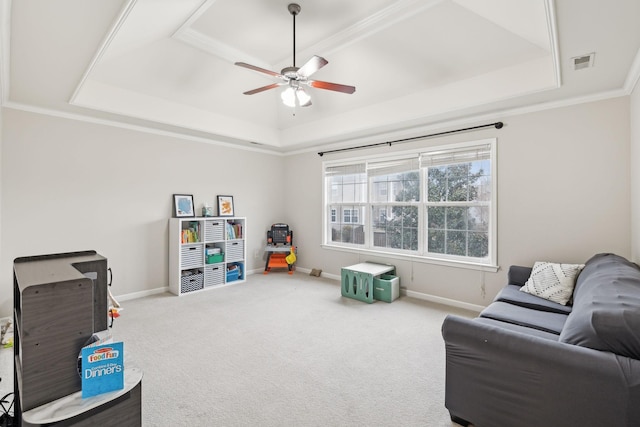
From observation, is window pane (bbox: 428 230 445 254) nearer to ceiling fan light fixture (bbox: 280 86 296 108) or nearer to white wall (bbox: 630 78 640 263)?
white wall (bbox: 630 78 640 263)

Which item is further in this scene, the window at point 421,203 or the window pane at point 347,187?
the window pane at point 347,187

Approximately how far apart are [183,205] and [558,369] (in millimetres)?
4707

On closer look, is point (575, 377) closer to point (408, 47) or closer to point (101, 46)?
point (408, 47)

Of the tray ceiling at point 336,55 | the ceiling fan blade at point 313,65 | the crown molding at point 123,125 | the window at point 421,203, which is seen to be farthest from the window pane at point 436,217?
the crown molding at point 123,125

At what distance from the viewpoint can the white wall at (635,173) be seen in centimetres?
265

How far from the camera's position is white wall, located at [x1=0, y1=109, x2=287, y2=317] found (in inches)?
136

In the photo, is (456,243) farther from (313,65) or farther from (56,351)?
(56,351)

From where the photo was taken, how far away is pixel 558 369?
4.82ft

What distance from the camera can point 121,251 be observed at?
4.20 metres

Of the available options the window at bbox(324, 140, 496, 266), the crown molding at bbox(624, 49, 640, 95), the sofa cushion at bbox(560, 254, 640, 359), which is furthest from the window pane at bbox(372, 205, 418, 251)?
the sofa cushion at bbox(560, 254, 640, 359)

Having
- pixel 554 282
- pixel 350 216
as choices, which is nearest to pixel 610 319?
pixel 554 282

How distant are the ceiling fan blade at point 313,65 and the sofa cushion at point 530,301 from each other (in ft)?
8.53

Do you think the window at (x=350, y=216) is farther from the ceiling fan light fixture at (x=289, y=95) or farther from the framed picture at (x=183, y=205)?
the ceiling fan light fixture at (x=289, y=95)

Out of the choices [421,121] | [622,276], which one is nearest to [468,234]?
[421,121]
